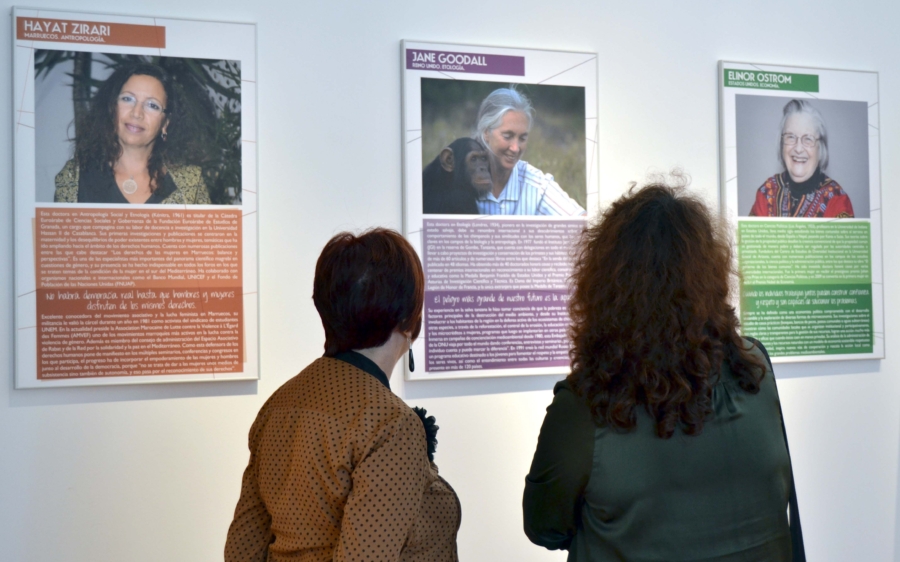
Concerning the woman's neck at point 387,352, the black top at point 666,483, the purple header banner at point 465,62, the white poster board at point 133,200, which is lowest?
the black top at point 666,483

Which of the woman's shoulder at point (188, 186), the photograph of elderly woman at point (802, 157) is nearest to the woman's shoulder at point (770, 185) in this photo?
the photograph of elderly woman at point (802, 157)

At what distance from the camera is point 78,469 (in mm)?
2381

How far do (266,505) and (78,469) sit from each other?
3.52ft

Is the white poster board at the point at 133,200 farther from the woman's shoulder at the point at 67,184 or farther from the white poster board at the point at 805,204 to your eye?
the white poster board at the point at 805,204

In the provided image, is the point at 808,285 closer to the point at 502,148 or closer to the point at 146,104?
the point at 502,148

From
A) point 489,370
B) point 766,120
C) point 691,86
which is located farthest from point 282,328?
point 766,120

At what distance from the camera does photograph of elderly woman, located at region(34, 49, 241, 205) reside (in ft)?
7.71

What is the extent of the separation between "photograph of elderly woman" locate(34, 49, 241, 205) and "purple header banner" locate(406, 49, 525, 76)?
0.60 metres

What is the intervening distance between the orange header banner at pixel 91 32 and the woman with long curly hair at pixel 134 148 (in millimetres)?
80

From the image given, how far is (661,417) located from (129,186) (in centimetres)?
177

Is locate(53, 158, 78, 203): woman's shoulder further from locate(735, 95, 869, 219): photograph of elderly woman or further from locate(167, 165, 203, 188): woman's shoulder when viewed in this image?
locate(735, 95, 869, 219): photograph of elderly woman

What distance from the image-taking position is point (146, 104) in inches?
95.5

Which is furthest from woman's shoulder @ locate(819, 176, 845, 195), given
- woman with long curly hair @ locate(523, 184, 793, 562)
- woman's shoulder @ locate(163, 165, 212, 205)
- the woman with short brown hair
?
woman's shoulder @ locate(163, 165, 212, 205)

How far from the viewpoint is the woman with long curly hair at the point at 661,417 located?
142 cm
